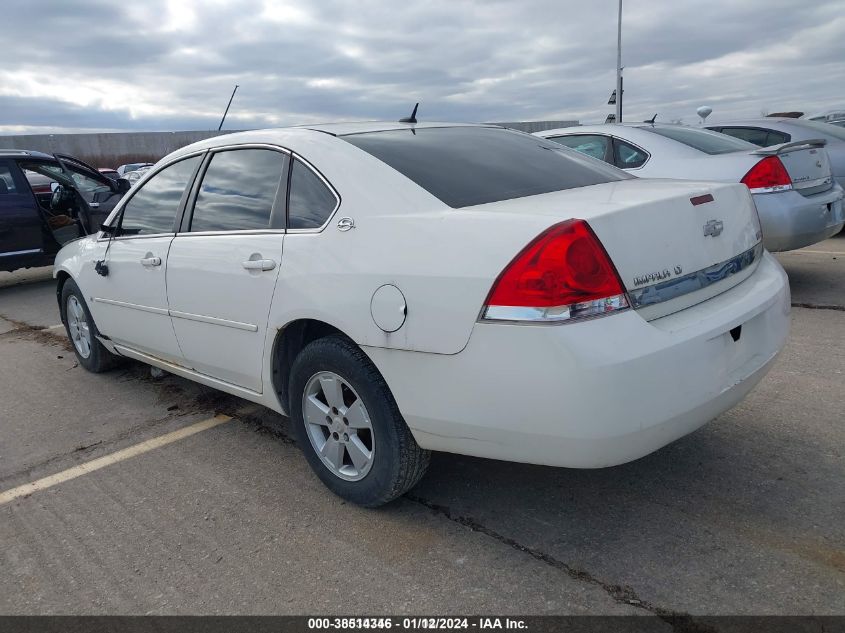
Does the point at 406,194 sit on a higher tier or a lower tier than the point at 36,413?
higher

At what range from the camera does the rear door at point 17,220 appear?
938cm

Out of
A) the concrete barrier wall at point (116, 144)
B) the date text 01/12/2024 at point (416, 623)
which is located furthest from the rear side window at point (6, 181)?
the concrete barrier wall at point (116, 144)

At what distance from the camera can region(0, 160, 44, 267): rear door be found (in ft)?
30.8

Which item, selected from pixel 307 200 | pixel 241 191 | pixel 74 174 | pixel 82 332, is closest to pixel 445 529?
pixel 307 200

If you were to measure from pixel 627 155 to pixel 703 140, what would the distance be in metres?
0.73

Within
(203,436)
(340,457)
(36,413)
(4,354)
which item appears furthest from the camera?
(4,354)

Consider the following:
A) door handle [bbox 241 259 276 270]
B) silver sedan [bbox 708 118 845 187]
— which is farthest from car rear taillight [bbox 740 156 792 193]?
door handle [bbox 241 259 276 270]

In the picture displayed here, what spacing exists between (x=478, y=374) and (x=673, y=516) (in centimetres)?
109

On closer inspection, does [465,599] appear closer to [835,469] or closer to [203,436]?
[835,469]

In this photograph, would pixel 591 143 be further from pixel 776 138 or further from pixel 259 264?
pixel 259 264

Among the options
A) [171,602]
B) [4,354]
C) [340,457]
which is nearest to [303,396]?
[340,457]

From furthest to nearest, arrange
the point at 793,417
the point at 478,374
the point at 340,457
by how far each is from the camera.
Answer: the point at 793,417
the point at 340,457
the point at 478,374

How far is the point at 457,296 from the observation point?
2393 mm

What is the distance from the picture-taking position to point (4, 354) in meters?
6.12
